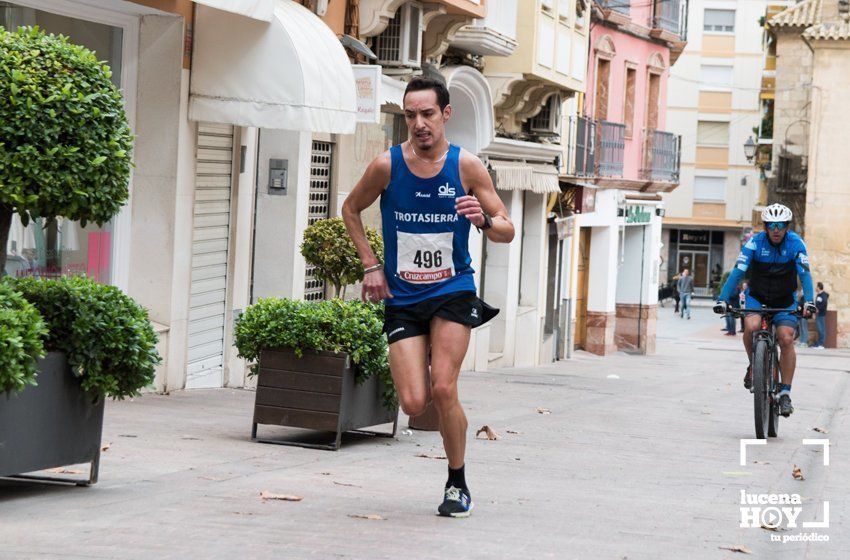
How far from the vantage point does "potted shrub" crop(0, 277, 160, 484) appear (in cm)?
720

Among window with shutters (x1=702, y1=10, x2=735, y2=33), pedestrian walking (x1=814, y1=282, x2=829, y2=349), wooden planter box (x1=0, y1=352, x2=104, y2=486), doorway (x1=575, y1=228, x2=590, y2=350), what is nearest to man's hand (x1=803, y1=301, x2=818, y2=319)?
wooden planter box (x1=0, y1=352, x2=104, y2=486)

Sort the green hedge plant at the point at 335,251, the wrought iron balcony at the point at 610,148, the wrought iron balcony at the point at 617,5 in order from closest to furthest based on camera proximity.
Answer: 1. the green hedge plant at the point at 335,251
2. the wrought iron balcony at the point at 617,5
3. the wrought iron balcony at the point at 610,148

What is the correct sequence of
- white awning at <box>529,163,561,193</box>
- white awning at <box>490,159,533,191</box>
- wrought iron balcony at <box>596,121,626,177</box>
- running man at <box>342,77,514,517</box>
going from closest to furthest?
running man at <box>342,77,514,517</box> → white awning at <box>490,159,533,191</box> → white awning at <box>529,163,561,193</box> → wrought iron balcony at <box>596,121,626,177</box>

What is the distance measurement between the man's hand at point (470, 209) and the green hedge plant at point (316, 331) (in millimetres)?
3307

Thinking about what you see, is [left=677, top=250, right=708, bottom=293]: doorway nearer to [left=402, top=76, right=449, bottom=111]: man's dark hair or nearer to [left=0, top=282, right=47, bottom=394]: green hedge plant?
[left=402, top=76, right=449, bottom=111]: man's dark hair

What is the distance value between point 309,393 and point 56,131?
12.4 ft

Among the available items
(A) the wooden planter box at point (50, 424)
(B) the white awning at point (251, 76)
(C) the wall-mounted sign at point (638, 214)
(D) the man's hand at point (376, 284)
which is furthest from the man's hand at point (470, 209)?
(C) the wall-mounted sign at point (638, 214)

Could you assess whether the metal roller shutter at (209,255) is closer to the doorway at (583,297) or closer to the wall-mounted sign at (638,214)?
the doorway at (583,297)

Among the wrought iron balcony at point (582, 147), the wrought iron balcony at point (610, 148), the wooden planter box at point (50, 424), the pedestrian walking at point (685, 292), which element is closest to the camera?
the wooden planter box at point (50, 424)

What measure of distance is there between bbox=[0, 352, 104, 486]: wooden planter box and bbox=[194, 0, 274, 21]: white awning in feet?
19.2

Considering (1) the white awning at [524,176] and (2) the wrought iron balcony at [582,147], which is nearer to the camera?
(1) the white awning at [524,176]

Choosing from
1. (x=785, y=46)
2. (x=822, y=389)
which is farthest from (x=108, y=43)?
(x=785, y=46)

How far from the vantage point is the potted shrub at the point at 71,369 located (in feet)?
23.6

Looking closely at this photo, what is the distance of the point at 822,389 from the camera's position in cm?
2533
